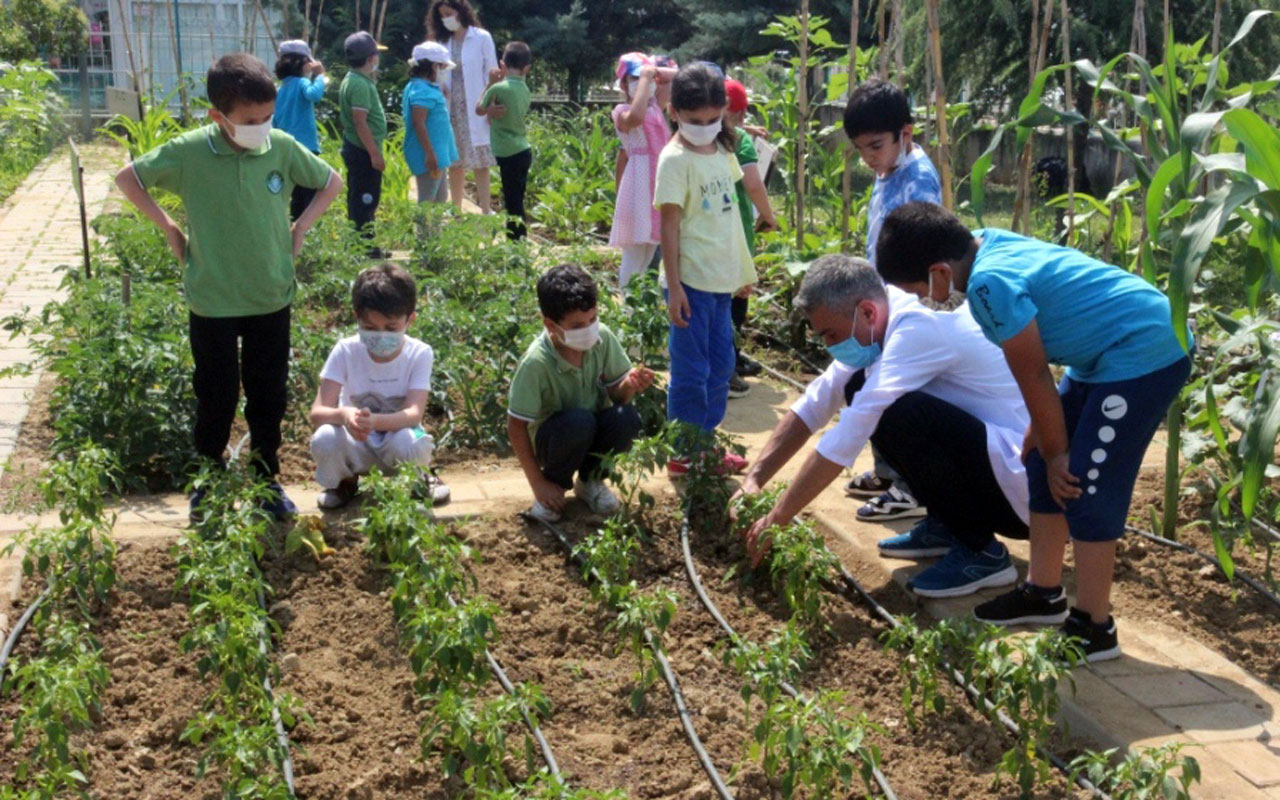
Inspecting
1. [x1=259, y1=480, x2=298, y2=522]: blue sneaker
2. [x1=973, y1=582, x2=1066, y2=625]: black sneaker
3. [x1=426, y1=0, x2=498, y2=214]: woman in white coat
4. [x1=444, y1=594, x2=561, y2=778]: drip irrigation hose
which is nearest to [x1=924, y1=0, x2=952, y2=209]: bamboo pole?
[x1=973, y1=582, x2=1066, y2=625]: black sneaker

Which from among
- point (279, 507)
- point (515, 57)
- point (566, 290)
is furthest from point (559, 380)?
point (515, 57)

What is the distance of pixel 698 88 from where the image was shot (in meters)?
5.03

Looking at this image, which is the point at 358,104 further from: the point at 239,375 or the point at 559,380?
the point at 559,380

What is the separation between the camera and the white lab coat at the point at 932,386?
12.8 feet

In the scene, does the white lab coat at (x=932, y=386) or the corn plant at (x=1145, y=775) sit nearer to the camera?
the corn plant at (x=1145, y=775)

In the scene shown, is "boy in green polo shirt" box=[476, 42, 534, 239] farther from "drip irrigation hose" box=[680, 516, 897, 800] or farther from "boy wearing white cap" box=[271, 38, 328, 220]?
"drip irrigation hose" box=[680, 516, 897, 800]

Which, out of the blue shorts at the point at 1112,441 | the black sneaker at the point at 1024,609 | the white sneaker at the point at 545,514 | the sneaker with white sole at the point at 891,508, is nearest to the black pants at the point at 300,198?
the white sneaker at the point at 545,514

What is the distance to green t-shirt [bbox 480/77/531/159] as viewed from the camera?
9273mm

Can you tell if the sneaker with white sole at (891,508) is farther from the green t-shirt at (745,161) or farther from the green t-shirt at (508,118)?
the green t-shirt at (508,118)

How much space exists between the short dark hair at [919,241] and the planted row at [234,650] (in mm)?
1884

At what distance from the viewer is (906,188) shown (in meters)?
4.76

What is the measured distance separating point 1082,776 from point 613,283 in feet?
17.3

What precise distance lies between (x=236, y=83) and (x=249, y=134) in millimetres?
171

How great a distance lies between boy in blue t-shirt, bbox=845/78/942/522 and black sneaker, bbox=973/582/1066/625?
0.88 meters
